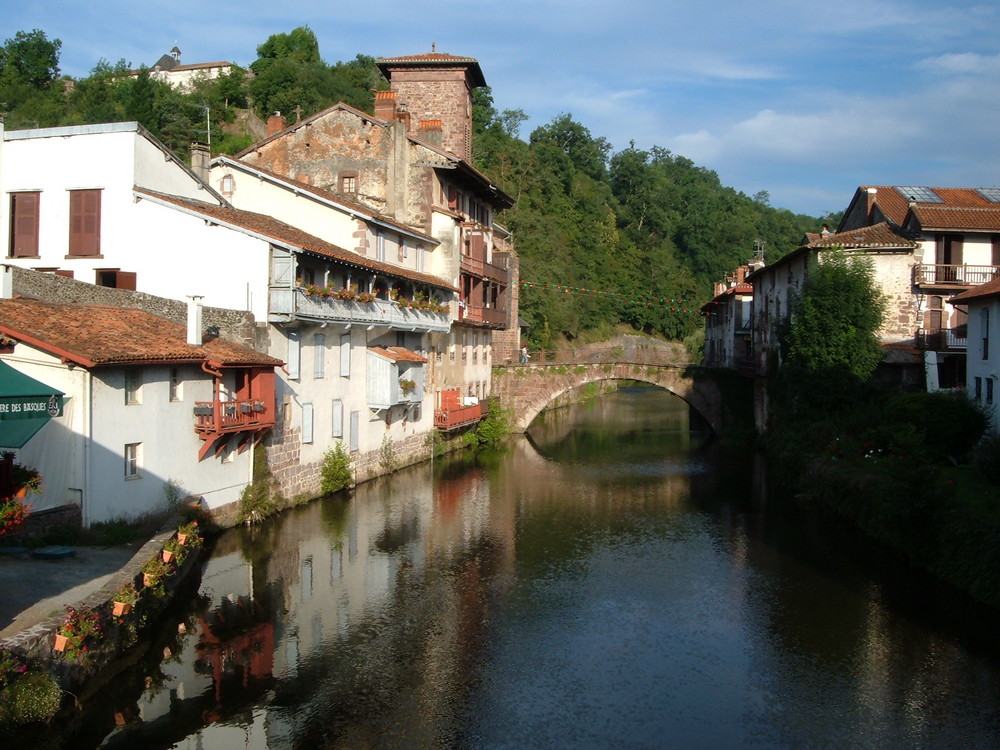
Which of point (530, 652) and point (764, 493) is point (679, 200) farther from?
point (530, 652)

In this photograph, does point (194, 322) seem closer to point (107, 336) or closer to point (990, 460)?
point (107, 336)

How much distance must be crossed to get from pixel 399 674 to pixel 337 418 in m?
16.1

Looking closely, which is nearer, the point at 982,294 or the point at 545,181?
the point at 982,294

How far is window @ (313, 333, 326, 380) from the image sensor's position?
2891 centimetres

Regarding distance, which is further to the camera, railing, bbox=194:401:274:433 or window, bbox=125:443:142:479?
railing, bbox=194:401:274:433

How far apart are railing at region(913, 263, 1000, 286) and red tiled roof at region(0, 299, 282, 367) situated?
25.8 meters

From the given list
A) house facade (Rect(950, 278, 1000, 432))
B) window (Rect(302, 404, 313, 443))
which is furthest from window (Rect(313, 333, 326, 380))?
house facade (Rect(950, 278, 1000, 432))

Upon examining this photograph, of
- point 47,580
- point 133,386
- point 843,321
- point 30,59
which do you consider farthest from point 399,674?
point 30,59

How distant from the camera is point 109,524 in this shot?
64.0ft

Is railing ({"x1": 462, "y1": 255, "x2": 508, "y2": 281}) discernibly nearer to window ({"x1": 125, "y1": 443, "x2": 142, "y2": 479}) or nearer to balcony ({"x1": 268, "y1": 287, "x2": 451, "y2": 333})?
balcony ({"x1": 268, "y1": 287, "x2": 451, "y2": 333})

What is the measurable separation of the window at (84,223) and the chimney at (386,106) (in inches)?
643

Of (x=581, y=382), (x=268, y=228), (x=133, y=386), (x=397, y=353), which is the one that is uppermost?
(x=268, y=228)

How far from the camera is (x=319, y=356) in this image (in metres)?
29.2

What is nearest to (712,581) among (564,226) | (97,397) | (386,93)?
(97,397)
